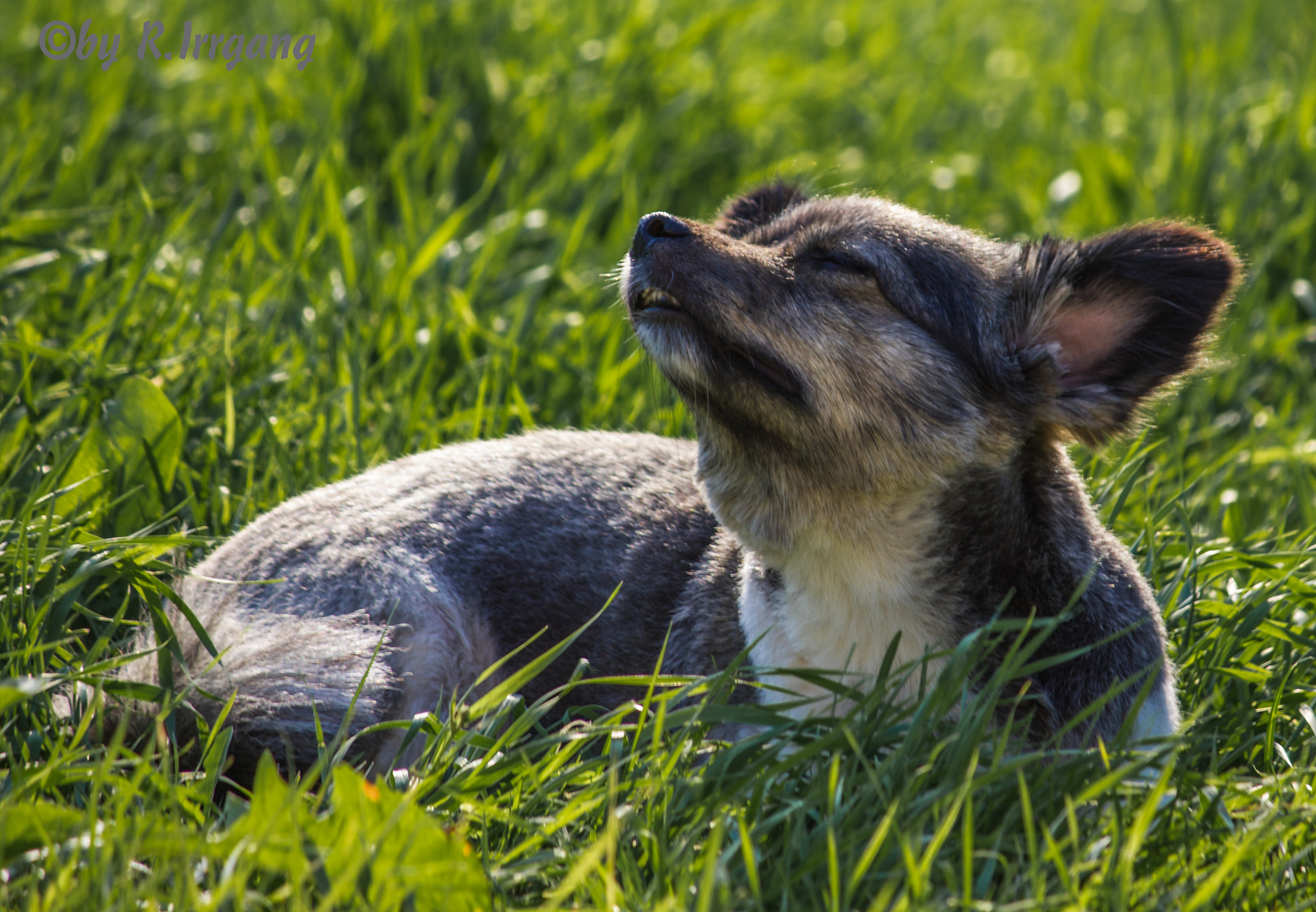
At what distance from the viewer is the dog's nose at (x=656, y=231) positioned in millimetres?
3459

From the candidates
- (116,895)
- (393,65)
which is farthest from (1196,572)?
(393,65)

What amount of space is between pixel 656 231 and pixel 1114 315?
4.16 feet

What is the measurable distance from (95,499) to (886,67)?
629cm

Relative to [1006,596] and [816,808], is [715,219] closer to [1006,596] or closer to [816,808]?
[1006,596]

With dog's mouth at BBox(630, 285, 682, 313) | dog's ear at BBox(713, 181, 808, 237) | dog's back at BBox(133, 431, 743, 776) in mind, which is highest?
dog's ear at BBox(713, 181, 808, 237)

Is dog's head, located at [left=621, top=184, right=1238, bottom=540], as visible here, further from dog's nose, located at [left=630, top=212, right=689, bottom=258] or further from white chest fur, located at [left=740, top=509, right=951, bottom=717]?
white chest fur, located at [left=740, top=509, right=951, bottom=717]

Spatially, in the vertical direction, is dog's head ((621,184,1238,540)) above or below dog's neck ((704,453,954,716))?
above

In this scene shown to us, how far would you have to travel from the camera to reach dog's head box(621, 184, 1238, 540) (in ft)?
10.9

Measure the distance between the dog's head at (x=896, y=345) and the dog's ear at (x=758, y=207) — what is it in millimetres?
714

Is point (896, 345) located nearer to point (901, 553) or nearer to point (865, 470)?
point (865, 470)

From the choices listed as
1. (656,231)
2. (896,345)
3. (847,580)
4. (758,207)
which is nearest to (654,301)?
(656,231)

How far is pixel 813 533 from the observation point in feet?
11.1

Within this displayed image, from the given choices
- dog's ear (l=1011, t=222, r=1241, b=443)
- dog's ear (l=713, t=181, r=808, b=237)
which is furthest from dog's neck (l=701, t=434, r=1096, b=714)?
dog's ear (l=713, t=181, r=808, b=237)

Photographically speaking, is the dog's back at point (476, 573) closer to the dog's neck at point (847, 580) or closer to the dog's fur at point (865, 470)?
the dog's fur at point (865, 470)
